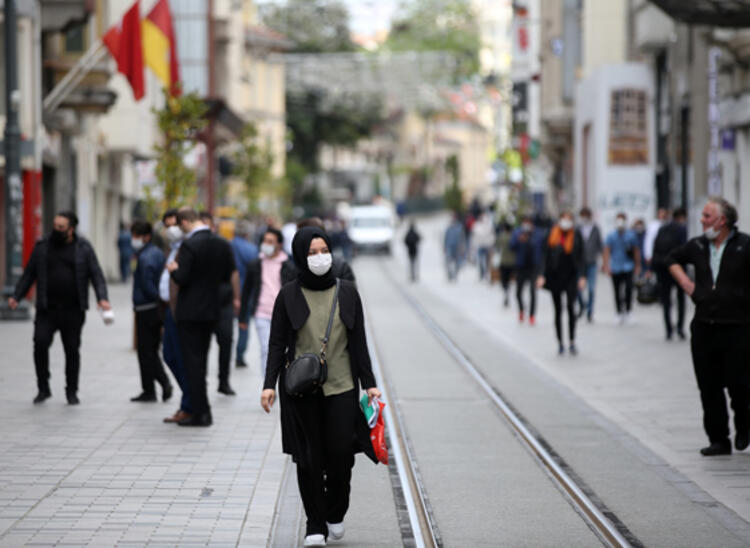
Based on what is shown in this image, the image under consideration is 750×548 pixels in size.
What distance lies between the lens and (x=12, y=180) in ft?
84.1

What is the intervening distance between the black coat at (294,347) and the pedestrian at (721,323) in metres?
4.03

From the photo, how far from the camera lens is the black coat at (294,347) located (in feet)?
26.0

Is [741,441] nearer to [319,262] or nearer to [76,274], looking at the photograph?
[319,262]

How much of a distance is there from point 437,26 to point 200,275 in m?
83.9

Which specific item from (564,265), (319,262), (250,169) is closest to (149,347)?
(319,262)

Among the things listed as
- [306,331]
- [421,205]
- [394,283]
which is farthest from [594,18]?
[421,205]

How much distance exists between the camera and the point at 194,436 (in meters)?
12.2

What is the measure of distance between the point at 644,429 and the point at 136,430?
4.06 metres

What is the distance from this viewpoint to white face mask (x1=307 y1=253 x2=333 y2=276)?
780cm

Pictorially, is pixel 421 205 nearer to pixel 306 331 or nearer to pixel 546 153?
pixel 546 153

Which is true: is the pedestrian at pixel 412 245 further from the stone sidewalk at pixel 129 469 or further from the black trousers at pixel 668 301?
the stone sidewalk at pixel 129 469

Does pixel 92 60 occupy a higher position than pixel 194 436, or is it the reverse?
pixel 92 60

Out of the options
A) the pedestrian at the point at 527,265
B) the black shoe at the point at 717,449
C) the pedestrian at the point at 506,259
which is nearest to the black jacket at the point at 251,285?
the black shoe at the point at 717,449

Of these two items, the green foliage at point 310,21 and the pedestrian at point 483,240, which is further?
the green foliage at point 310,21
